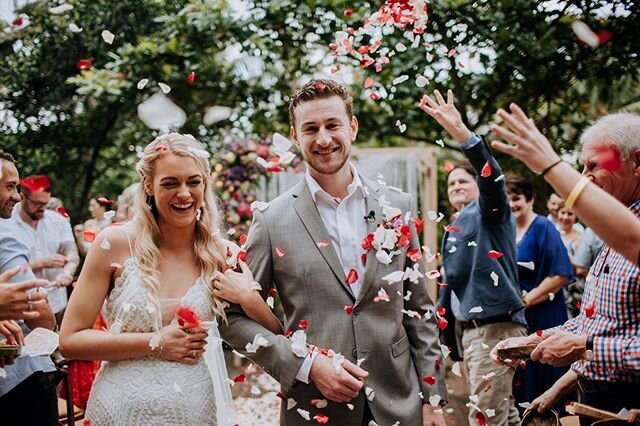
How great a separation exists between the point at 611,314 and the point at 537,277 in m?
2.51

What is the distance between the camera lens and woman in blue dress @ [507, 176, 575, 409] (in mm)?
4688

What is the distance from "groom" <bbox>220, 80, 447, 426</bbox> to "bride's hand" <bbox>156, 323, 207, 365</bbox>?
141 millimetres

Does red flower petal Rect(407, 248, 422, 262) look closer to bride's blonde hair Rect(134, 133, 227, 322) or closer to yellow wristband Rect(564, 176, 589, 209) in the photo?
bride's blonde hair Rect(134, 133, 227, 322)

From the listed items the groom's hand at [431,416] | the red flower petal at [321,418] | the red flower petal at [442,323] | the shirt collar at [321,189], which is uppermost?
the shirt collar at [321,189]

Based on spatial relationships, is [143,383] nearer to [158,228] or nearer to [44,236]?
[158,228]

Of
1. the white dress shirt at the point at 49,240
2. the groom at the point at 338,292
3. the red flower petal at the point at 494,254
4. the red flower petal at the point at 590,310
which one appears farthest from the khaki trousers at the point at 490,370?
the white dress shirt at the point at 49,240

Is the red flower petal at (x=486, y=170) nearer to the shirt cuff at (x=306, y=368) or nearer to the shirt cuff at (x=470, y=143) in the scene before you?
the shirt cuff at (x=470, y=143)

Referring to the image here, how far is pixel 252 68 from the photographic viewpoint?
787 cm

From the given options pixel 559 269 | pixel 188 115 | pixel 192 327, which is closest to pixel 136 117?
pixel 188 115

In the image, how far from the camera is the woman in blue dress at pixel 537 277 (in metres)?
4.69

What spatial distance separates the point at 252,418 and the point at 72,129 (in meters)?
4.21

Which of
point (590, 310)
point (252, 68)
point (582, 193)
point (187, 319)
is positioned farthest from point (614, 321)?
point (252, 68)

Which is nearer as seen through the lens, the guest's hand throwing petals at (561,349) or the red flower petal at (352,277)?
the guest's hand throwing petals at (561,349)

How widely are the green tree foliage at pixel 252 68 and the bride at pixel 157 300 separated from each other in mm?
3400
